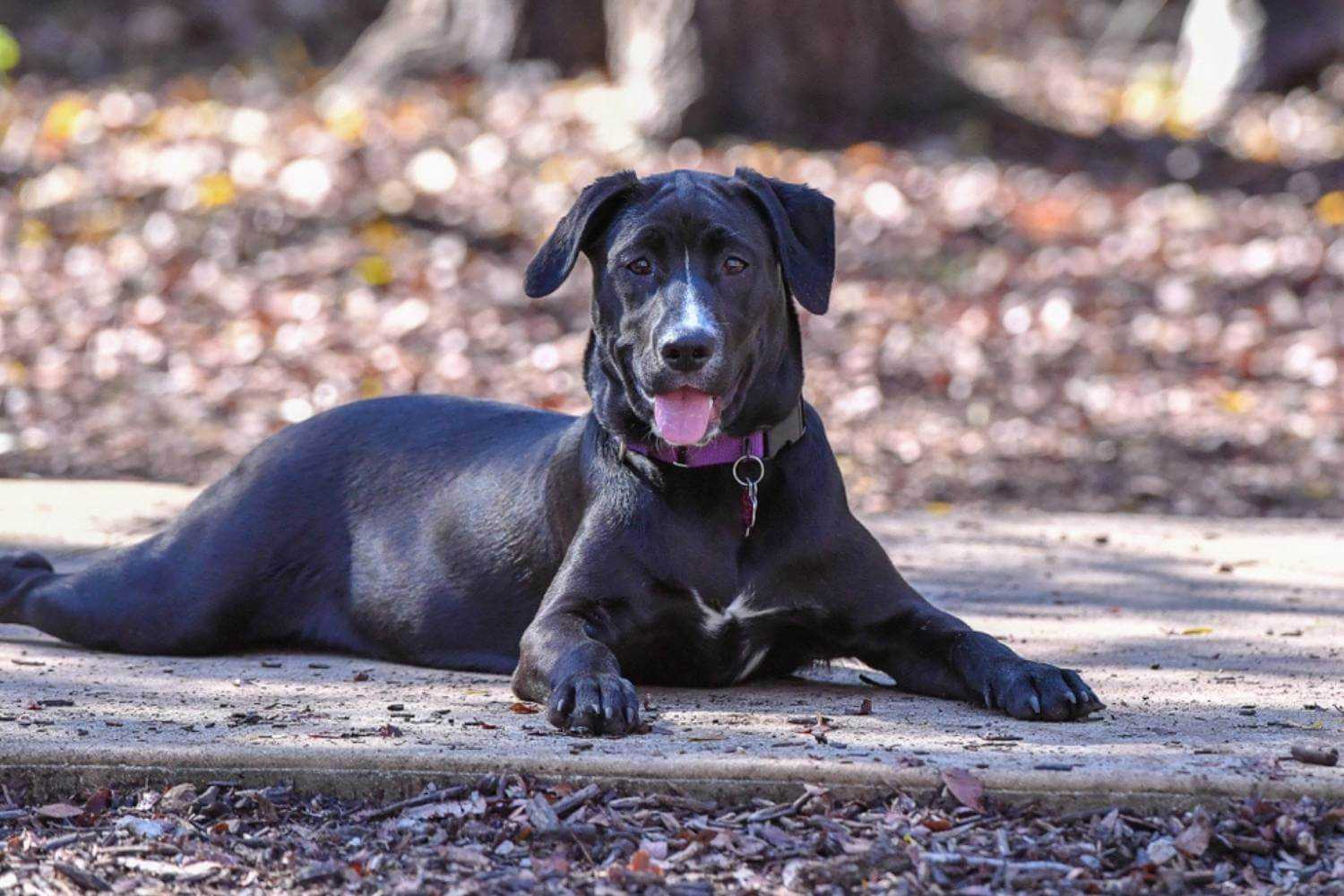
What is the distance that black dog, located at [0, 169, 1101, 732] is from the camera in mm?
4645

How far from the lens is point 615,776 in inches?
152

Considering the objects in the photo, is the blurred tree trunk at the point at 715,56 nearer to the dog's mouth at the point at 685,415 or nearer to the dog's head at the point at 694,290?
the dog's head at the point at 694,290

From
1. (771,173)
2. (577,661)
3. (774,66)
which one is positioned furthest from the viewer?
(774,66)

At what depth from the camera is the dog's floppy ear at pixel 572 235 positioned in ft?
16.1

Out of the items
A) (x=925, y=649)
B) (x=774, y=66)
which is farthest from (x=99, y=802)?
(x=774, y=66)

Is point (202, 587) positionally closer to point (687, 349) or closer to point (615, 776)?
point (687, 349)

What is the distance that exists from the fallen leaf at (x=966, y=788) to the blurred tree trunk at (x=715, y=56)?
32.0 feet

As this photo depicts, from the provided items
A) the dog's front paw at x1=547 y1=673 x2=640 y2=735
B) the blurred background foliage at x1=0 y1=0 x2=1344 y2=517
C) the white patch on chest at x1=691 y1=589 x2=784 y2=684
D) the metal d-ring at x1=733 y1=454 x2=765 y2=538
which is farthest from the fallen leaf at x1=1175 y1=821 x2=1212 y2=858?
the blurred background foliage at x1=0 y1=0 x2=1344 y2=517

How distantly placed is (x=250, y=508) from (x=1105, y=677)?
251 centimetres

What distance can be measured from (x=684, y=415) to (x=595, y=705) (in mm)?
830

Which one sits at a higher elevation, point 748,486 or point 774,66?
point 774,66

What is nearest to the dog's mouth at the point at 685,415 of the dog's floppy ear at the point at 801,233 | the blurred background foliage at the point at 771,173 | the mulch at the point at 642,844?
the dog's floppy ear at the point at 801,233

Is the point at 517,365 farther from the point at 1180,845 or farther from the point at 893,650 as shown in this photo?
the point at 1180,845

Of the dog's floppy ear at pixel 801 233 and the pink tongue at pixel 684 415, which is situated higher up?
the dog's floppy ear at pixel 801 233
